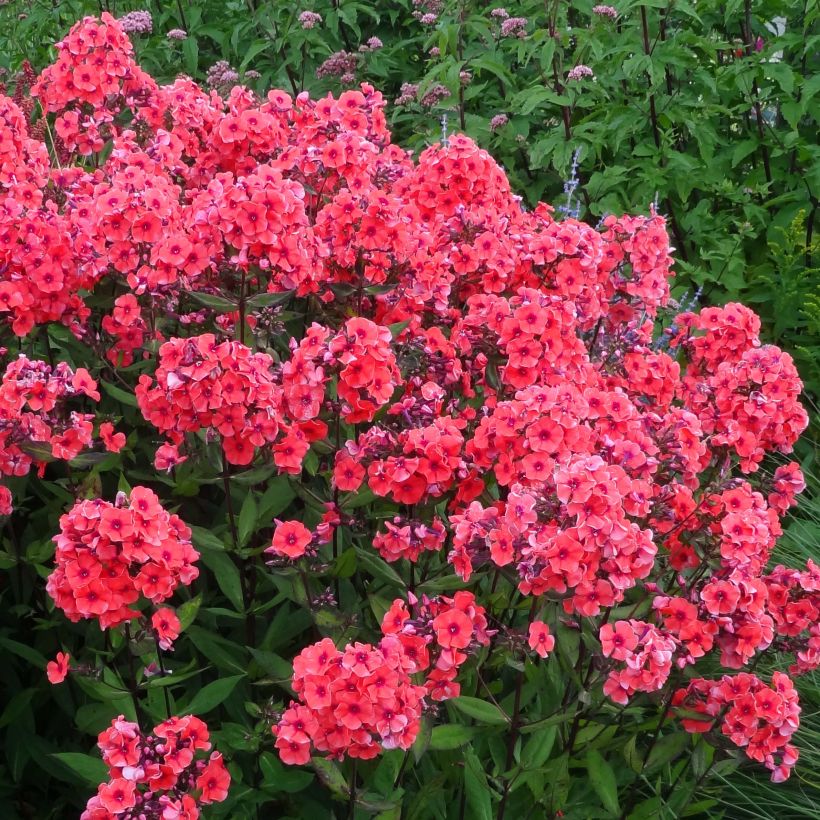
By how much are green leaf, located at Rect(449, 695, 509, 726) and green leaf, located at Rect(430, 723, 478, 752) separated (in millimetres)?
50

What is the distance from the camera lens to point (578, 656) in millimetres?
2527

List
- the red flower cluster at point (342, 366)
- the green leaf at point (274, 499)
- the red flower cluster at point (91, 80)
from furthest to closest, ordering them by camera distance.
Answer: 1. the red flower cluster at point (91, 80)
2. the green leaf at point (274, 499)
3. the red flower cluster at point (342, 366)

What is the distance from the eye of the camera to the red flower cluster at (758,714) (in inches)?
92.9

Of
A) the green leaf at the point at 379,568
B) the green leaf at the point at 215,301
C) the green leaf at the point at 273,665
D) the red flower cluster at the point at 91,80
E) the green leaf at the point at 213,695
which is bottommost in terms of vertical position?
the green leaf at the point at 213,695

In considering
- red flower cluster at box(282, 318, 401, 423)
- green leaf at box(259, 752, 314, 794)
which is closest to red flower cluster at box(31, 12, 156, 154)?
red flower cluster at box(282, 318, 401, 423)

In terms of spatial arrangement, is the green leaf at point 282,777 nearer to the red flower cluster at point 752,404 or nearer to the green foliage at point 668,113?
the red flower cluster at point 752,404

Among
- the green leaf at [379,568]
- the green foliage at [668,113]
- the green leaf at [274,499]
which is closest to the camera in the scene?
the green leaf at [379,568]

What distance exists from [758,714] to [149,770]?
1.27 metres

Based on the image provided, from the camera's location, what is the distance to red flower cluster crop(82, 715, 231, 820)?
2.08 m

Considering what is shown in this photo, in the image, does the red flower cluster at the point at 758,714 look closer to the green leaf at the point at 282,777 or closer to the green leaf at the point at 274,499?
the green leaf at the point at 282,777

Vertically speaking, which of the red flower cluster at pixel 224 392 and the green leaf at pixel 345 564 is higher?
the red flower cluster at pixel 224 392

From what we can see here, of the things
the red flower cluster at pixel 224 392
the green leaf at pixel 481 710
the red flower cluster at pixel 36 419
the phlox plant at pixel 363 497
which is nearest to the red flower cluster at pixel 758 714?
the phlox plant at pixel 363 497

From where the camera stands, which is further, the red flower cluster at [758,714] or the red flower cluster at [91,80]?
the red flower cluster at [91,80]

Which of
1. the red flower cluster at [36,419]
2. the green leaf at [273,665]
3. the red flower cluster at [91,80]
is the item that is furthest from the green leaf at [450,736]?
the red flower cluster at [91,80]
